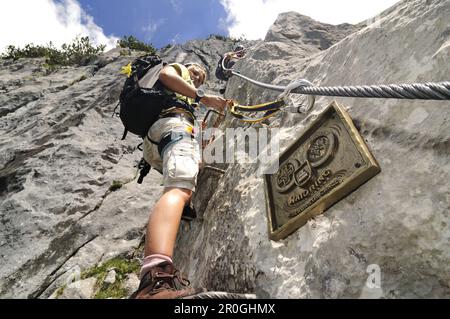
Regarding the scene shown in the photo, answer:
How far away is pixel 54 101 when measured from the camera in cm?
1078

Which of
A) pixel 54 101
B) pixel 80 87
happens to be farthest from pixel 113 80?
pixel 54 101

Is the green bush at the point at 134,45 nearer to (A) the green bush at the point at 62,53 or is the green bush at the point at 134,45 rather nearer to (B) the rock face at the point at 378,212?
(A) the green bush at the point at 62,53

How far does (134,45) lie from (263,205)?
2018 cm

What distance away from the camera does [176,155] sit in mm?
3383

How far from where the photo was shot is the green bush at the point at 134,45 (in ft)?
67.0

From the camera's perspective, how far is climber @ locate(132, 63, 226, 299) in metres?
2.25

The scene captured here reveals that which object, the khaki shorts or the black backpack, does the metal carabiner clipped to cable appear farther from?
the black backpack

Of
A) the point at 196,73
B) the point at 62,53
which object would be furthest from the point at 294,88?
the point at 62,53

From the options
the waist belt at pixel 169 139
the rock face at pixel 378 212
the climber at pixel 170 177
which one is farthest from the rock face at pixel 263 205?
the waist belt at pixel 169 139
